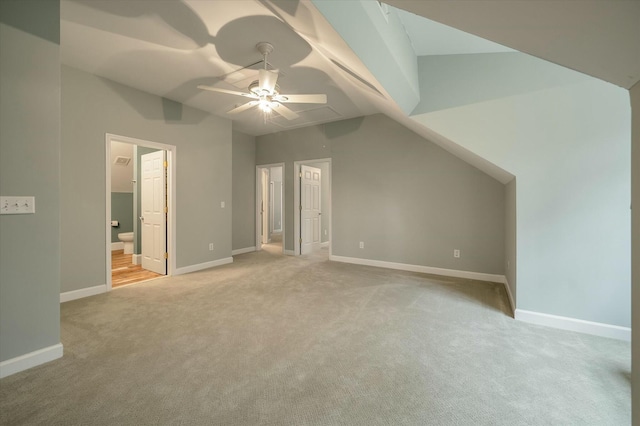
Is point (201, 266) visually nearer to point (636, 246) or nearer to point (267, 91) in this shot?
point (267, 91)

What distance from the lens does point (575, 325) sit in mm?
2438

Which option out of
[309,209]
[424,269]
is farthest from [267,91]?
[309,209]

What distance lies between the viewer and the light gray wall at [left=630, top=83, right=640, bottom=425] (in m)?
0.81

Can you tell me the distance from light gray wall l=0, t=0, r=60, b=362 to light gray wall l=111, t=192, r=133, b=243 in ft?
17.8

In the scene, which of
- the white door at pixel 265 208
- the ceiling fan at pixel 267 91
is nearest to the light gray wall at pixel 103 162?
the ceiling fan at pixel 267 91

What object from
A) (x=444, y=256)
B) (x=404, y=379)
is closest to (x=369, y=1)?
(x=404, y=379)

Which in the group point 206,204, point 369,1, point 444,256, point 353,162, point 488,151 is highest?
point 369,1

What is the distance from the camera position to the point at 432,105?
3.01 m

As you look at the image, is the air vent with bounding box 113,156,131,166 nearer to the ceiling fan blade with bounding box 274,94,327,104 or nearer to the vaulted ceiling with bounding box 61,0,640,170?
the vaulted ceiling with bounding box 61,0,640,170

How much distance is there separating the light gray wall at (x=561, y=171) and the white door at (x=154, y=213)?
4.33 metres

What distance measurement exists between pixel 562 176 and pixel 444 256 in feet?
6.98

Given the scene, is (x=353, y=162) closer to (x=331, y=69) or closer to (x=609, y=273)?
(x=331, y=69)

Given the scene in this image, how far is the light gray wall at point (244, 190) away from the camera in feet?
20.0

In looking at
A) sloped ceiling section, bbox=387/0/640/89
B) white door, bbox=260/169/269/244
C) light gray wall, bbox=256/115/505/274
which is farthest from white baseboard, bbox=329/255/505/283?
sloped ceiling section, bbox=387/0/640/89
